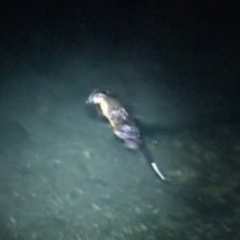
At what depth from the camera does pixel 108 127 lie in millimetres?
2076

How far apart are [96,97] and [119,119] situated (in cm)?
15

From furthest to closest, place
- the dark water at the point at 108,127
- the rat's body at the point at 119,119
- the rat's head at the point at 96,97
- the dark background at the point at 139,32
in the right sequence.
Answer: the dark background at the point at 139,32 < the rat's head at the point at 96,97 < the rat's body at the point at 119,119 < the dark water at the point at 108,127

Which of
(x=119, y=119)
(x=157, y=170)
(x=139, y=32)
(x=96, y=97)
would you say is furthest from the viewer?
(x=139, y=32)

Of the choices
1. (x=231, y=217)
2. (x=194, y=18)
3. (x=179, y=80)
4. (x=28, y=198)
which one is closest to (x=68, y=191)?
(x=28, y=198)

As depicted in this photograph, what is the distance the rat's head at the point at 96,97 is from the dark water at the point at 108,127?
36 mm

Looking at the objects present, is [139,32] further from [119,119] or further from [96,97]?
[119,119]

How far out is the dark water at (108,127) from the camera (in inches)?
70.1

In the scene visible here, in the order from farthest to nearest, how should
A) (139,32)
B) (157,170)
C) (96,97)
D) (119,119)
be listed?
1. (139,32)
2. (96,97)
3. (119,119)
4. (157,170)

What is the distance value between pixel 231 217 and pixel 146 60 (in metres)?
0.85

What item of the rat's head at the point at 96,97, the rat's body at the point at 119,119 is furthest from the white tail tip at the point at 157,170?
the rat's head at the point at 96,97

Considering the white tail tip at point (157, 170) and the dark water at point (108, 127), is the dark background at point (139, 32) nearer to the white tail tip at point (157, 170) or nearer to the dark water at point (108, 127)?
the dark water at point (108, 127)

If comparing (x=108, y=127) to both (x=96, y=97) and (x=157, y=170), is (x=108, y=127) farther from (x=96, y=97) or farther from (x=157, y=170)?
(x=157, y=170)

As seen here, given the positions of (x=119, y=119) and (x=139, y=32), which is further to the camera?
(x=139, y=32)

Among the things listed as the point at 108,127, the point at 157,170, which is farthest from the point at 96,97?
the point at 157,170
